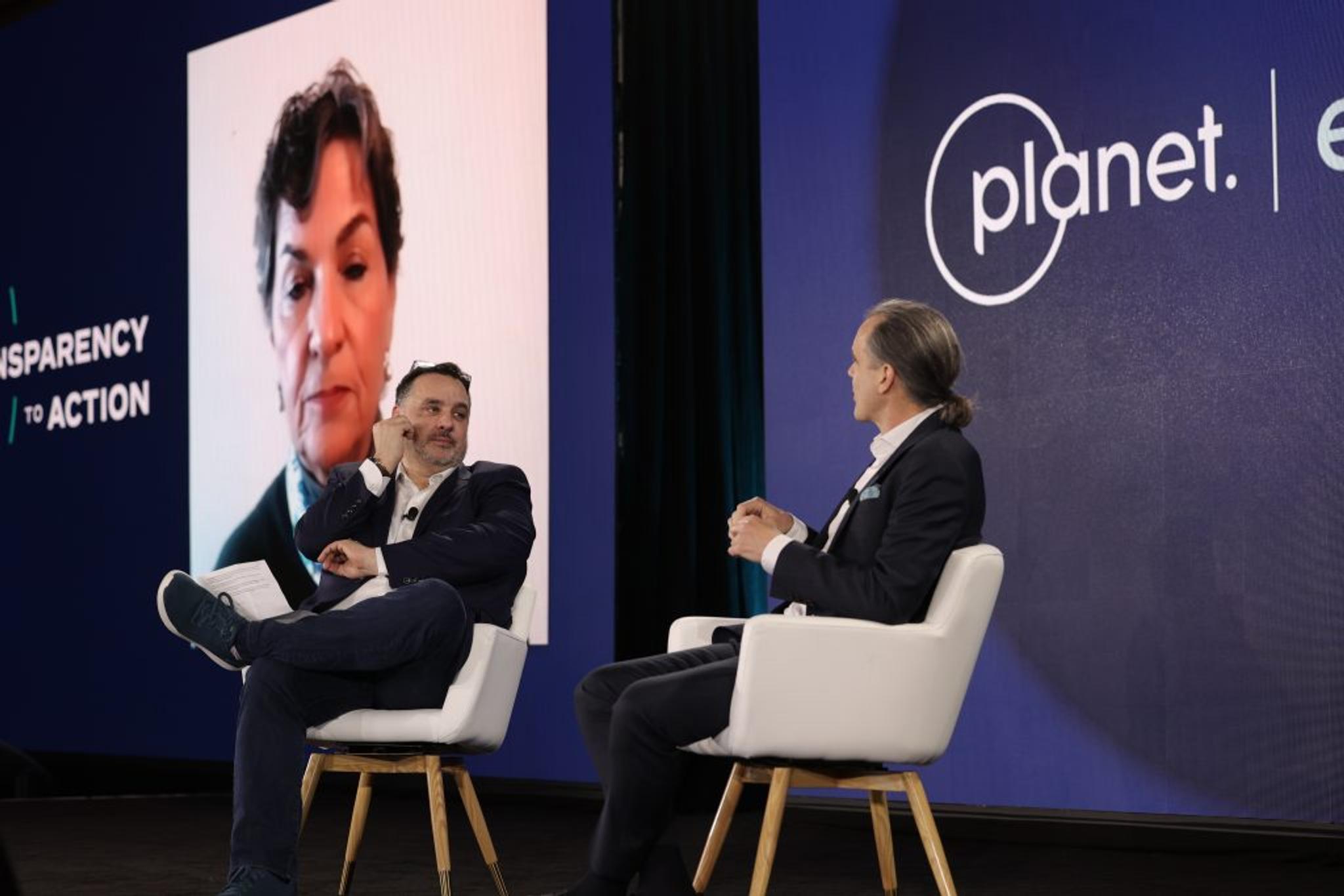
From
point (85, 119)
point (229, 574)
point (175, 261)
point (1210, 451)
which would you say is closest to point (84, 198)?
point (85, 119)

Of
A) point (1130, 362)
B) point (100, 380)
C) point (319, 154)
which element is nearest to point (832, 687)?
point (1130, 362)

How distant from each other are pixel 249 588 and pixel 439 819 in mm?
587

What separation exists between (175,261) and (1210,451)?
193 inches

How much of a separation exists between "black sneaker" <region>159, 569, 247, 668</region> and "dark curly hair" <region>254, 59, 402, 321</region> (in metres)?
3.25

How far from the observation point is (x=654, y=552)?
5.32 metres

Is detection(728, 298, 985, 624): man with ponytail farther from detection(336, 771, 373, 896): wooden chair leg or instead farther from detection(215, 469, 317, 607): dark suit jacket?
detection(215, 469, 317, 607): dark suit jacket

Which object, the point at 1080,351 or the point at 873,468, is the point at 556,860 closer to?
the point at 873,468

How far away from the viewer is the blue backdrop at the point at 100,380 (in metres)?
7.17

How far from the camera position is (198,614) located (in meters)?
3.03

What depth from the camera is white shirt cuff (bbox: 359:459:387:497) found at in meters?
3.53

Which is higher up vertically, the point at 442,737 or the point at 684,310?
the point at 684,310

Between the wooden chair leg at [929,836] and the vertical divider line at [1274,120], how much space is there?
201 cm

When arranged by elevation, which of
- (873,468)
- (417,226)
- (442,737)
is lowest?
(442,737)

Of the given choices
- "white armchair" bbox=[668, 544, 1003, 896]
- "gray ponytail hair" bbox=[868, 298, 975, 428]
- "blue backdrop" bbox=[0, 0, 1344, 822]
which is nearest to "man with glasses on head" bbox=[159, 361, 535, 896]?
"white armchair" bbox=[668, 544, 1003, 896]
